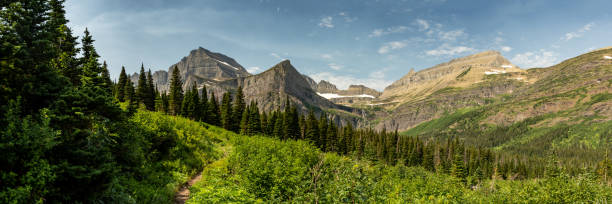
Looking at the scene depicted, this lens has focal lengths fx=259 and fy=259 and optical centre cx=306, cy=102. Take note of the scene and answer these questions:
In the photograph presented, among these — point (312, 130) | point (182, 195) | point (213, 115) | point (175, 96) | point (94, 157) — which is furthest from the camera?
point (312, 130)

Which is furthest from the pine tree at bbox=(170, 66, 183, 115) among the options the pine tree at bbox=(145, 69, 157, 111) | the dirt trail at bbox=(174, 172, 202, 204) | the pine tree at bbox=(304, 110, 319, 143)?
the dirt trail at bbox=(174, 172, 202, 204)

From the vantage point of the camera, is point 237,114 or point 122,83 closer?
point 122,83

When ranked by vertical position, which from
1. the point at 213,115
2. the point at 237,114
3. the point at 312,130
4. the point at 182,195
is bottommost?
the point at 182,195

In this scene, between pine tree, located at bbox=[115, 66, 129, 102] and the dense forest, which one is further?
pine tree, located at bbox=[115, 66, 129, 102]

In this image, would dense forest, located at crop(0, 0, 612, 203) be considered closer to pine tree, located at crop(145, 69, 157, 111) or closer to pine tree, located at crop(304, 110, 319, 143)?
pine tree, located at crop(145, 69, 157, 111)

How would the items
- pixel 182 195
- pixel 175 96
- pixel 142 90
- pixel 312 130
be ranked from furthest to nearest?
pixel 312 130 < pixel 175 96 < pixel 142 90 < pixel 182 195

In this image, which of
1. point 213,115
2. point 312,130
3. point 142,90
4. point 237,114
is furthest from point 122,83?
point 312,130

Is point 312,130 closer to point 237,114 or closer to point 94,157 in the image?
point 237,114

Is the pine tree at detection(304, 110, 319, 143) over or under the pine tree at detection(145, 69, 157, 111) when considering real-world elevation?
under

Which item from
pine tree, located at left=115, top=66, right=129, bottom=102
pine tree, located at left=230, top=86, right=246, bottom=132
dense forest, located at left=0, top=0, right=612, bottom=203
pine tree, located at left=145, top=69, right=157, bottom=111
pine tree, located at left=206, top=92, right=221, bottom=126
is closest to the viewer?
dense forest, located at left=0, top=0, right=612, bottom=203

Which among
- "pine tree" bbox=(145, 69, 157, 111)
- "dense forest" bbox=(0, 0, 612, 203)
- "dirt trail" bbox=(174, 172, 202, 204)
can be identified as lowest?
"dirt trail" bbox=(174, 172, 202, 204)

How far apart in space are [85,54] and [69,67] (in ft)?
18.6

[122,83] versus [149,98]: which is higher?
[122,83]

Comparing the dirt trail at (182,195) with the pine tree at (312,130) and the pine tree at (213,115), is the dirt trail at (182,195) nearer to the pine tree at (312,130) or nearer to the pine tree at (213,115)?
the pine tree at (213,115)
